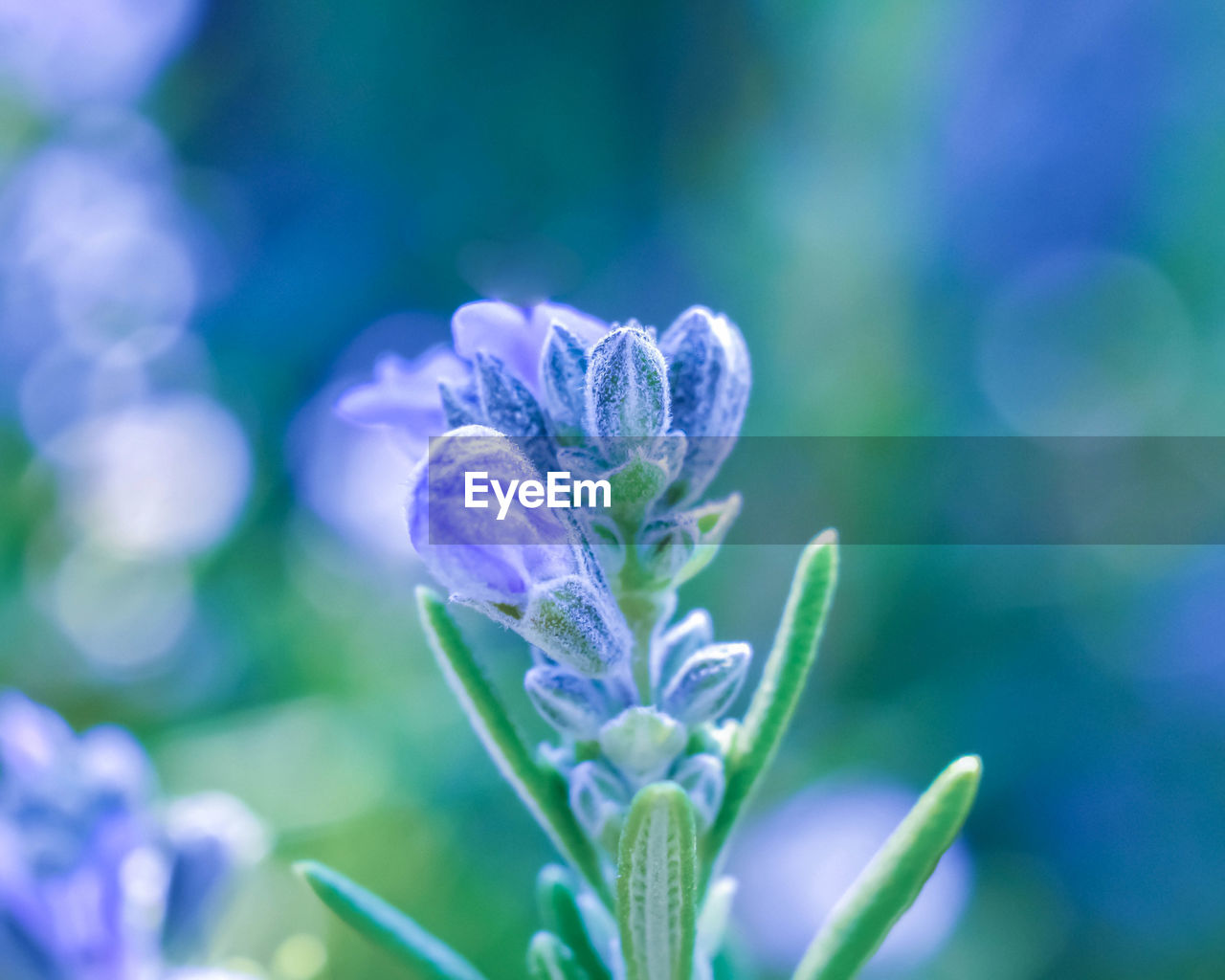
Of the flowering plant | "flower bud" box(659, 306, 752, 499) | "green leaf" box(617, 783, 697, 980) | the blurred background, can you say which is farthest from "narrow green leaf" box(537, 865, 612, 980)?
the blurred background

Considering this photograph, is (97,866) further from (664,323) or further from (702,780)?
(664,323)

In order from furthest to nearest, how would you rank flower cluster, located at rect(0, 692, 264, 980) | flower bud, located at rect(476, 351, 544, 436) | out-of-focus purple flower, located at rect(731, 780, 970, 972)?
out-of-focus purple flower, located at rect(731, 780, 970, 972) → flower cluster, located at rect(0, 692, 264, 980) → flower bud, located at rect(476, 351, 544, 436)

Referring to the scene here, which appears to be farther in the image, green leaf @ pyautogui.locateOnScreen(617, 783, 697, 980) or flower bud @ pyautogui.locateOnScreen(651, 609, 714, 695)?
flower bud @ pyautogui.locateOnScreen(651, 609, 714, 695)

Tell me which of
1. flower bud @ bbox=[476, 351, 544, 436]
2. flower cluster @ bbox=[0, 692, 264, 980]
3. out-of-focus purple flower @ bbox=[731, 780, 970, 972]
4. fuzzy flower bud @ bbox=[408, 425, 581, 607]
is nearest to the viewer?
fuzzy flower bud @ bbox=[408, 425, 581, 607]

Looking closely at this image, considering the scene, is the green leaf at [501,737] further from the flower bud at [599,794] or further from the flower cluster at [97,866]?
the flower cluster at [97,866]

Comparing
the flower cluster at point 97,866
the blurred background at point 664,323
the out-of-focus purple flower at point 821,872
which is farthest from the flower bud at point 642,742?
the out-of-focus purple flower at point 821,872

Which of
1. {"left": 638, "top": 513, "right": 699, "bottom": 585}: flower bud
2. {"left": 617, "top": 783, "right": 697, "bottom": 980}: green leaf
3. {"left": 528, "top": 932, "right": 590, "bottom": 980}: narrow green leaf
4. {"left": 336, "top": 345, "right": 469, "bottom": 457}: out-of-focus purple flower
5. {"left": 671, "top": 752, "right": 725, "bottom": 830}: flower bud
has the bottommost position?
{"left": 528, "top": 932, "right": 590, "bottom": 980}: narrow green leaf

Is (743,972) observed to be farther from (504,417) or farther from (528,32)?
(528,32)

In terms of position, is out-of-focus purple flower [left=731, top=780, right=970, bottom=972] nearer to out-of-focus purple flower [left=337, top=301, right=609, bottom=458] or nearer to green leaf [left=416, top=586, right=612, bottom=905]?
green leaf [left=416, top=586, right=612, bottom=905]
